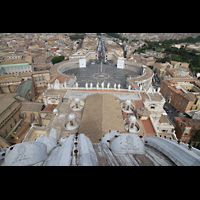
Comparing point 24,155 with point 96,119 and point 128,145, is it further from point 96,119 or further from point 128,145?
point 96,119

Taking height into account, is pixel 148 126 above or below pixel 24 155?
below

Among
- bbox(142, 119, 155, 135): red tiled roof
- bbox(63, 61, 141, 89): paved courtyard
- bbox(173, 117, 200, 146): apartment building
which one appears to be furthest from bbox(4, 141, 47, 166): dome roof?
bbox(63, 61, 141, 89): paved courtyard

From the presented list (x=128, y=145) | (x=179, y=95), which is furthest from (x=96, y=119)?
(x=179, y=95)

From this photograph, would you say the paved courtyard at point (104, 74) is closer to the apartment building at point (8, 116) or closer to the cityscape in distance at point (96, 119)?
the cityscape in distance at point (96, 119)

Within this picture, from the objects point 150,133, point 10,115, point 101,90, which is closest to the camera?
point 150,133

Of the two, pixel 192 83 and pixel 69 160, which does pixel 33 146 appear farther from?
pixel 192 83

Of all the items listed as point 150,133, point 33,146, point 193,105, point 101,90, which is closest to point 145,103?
point 150,133

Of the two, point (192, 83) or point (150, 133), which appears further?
point (192, 83)
